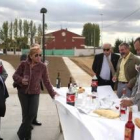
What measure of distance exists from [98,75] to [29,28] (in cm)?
8927

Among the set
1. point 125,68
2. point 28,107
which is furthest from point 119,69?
point 28,107

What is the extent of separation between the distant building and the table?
94466mm

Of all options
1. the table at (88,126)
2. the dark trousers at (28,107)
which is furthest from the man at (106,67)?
the table at (88,126)

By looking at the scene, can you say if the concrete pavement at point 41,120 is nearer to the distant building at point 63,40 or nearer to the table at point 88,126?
the table at point 88,126

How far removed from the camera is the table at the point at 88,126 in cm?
323

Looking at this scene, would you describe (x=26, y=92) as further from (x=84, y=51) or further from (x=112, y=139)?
(x=84, y=51)

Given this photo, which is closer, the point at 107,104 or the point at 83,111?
the point at 83,111

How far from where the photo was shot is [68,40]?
10269cm

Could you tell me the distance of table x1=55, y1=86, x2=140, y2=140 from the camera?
3227 millimetres

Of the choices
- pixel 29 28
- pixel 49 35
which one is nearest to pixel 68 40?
pixel 49 35

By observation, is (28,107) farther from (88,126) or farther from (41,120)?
(88,126)

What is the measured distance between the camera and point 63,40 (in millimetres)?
101625

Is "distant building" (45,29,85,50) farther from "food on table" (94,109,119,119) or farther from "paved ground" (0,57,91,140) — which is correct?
"food on table" (94,109,119,119)

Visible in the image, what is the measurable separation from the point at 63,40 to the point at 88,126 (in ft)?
324
